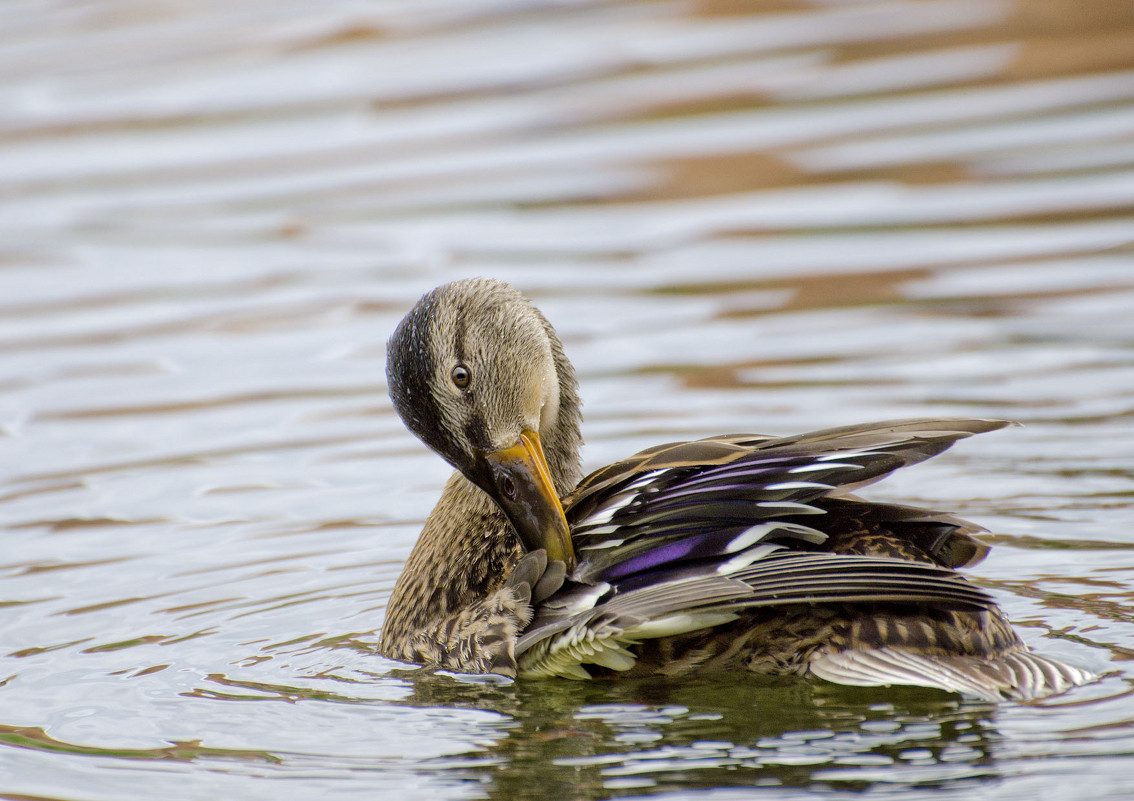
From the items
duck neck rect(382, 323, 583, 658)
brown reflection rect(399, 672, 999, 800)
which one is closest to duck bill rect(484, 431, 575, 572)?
duck neck rect(382, 323, 583, 658)

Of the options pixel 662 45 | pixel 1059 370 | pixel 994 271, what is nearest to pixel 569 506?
pixel 1059 370

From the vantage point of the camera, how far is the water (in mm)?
4691

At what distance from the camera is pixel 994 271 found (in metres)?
9.70

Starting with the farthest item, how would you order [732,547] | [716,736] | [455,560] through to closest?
[455,560], [732,547], [716,736]

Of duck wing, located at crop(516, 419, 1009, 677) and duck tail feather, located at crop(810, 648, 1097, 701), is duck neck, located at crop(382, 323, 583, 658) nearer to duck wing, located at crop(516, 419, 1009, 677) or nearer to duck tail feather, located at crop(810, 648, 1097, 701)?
A: duck wing, located at crop(516, 419, 1009, 677)

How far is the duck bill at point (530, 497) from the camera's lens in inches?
205

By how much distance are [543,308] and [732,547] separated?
201 inches

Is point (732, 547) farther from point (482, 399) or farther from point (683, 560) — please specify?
point (482, 399)

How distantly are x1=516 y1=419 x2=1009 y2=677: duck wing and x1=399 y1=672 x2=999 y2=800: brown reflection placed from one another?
0.57 ft

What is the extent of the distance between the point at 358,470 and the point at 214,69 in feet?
30.9

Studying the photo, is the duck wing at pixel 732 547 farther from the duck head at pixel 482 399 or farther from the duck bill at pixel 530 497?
the duck head at pixel 482 399

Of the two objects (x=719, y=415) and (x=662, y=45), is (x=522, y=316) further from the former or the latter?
(x=662, y=45)

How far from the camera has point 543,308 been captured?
32.0 ft

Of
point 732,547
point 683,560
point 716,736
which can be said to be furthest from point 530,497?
point 716,736
